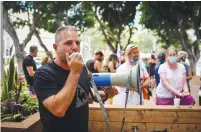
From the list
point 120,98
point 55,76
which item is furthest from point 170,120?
point 55,76

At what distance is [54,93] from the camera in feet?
5.87

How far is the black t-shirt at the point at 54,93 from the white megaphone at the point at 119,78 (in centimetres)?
46

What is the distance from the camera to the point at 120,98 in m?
4.12

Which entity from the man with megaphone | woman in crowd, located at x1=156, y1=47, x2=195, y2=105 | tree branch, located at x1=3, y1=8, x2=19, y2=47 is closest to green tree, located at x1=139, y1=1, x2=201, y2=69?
tree branch, located at x1=3, y1=8, x2=19, y2=47

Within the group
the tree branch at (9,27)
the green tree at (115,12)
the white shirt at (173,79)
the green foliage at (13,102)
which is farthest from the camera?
the green tree at (115,12)

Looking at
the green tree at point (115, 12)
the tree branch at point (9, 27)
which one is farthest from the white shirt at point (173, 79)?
the green tree at point (115, 12)

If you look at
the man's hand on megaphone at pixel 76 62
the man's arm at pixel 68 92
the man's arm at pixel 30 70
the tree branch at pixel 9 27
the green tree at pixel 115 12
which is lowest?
the man's arm at pixel 30 70

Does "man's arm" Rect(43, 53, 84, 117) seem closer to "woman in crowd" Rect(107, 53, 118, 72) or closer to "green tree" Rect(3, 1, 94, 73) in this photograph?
"woman in crowd" Rect(107, 53, 118, 72)

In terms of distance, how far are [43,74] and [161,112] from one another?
2005 millimetres

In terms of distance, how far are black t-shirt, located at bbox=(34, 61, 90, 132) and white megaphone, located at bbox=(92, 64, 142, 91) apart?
46 centimetres

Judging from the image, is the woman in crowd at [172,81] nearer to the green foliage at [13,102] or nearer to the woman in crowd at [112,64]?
the green foliage at [13,102]

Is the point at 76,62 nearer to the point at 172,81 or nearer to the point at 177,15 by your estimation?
the point at 172,81

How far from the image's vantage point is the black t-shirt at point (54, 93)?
1.84 m

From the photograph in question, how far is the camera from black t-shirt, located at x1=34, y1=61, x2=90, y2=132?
1.84 meters
